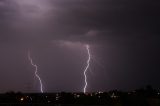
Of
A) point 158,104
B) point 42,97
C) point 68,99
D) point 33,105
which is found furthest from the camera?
point 42,97

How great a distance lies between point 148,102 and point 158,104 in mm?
1022

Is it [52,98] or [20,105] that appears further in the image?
[52,98]

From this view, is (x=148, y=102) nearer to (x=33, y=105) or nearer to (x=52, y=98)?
(x=33, y=105)

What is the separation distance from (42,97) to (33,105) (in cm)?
2320

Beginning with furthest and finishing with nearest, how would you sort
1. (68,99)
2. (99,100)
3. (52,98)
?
(52,98)
(68,99)
(99,100)

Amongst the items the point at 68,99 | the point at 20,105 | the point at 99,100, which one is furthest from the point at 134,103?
the point at 68,99

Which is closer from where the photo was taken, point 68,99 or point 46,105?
point 46,105

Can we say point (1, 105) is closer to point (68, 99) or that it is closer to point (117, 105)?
point (117, 105)

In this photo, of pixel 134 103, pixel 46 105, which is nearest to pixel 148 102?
pixel 134 103

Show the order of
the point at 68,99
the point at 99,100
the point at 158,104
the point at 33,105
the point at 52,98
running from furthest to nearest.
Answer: the point at 52,98 < the point at 68,99 < the point at 99,100 < the point at 33,105 < the point at 158,104

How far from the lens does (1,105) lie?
80.3 ft

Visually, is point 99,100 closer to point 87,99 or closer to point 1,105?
point 87,99

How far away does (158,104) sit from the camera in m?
21.3

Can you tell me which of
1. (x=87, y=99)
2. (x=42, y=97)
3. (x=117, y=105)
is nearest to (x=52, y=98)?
(x=42, y=97)
